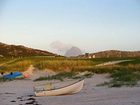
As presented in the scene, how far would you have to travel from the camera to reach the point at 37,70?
162 ft

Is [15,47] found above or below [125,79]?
above

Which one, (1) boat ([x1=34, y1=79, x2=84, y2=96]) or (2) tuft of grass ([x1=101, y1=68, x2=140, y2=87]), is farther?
(2) tuft of grass ([x1=101, y1=68, x2=140, y2=87])

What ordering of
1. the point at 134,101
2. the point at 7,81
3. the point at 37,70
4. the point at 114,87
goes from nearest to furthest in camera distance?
the point at 134,101 < the point at 114,87 < the point at 7,81 < the point at 37,70

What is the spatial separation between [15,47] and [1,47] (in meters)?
6.69

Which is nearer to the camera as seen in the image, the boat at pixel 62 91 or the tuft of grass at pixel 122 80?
the boat at pixel 62 91

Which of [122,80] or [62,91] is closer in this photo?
[62,91]

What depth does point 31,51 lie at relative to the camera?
500 ft

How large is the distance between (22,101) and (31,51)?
130456mm

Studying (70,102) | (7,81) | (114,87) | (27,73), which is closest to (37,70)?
(27,73)

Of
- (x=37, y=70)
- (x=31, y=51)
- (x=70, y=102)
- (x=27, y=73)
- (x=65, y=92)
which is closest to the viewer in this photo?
(x=70, y=102)

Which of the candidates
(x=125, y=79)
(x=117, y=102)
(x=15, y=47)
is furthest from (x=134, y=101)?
(x=15, y=47)

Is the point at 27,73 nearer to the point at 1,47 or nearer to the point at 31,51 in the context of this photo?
the point at 31,51

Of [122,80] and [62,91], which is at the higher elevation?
[122,80]

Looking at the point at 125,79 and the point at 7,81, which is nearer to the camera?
the point at 125,79
